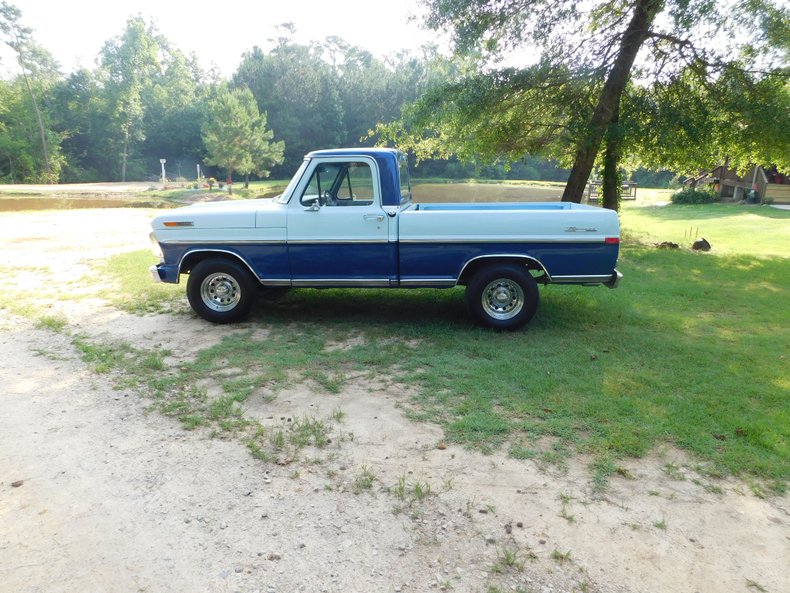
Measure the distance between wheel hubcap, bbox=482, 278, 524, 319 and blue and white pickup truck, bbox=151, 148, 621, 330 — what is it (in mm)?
13

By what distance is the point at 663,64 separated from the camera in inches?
512

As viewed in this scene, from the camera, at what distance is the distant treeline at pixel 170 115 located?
2000 inches

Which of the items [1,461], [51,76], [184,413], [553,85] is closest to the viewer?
[1,461]

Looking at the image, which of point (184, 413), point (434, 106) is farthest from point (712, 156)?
point (184, 413)

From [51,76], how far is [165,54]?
26.2m

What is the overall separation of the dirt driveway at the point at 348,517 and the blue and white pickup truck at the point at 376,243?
90.8 inches

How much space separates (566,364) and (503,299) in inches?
52.2

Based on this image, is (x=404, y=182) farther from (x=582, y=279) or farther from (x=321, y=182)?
(x=582, y=279)

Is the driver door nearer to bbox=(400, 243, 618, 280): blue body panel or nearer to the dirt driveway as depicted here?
bbox=(400, 243, 618, 280): blue body panel

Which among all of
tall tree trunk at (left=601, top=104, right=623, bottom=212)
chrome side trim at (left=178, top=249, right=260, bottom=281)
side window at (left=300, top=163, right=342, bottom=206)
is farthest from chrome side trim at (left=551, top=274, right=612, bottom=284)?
tall tree trunk at (left=601, top=104, right=623, bottom=212)

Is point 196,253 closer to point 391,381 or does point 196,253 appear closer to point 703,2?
point 391,381

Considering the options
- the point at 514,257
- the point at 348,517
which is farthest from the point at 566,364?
the point at 348,517

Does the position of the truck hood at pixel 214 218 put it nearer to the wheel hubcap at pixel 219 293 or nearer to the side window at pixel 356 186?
the wheel hubcap at pixel 219 293

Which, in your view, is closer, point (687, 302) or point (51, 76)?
point (687, 302)
